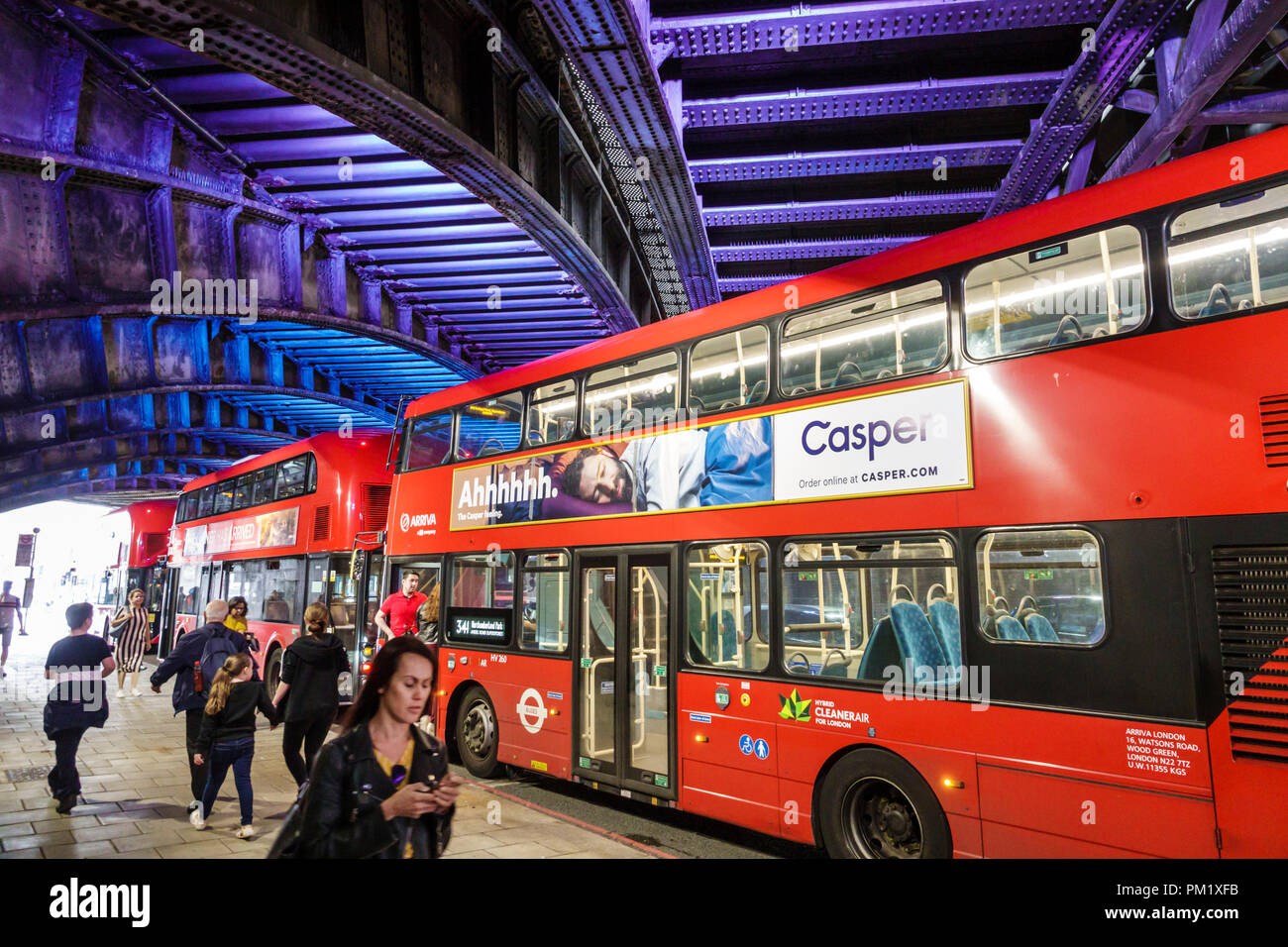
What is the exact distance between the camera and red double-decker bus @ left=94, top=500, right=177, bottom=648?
77.0 ft

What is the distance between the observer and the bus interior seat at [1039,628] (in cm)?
429

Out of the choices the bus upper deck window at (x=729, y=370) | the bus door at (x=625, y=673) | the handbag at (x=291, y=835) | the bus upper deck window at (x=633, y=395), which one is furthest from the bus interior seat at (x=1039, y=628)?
the handbag at (x=291, y=835)

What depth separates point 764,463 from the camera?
19.1 feet

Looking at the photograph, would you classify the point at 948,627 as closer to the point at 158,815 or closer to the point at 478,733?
the point at 478,733

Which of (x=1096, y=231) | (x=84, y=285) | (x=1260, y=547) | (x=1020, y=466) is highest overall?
(x=84, y=285)

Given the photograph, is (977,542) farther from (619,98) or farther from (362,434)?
(362,434)

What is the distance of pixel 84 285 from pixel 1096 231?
10.2 meters

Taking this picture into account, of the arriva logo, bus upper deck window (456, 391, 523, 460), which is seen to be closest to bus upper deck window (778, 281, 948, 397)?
bus upper deck window (456, 391, 523, 460)

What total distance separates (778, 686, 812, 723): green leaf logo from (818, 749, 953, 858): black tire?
392 mm

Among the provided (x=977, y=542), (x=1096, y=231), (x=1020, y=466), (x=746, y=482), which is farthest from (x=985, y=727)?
(x=1096, y=231)

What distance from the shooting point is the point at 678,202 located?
810cm

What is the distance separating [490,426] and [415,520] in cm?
192

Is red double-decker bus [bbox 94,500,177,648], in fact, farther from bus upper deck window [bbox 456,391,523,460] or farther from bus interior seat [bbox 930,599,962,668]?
bus interior seat [bbox 930,599,962,668]

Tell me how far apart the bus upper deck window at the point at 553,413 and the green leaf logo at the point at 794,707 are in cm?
346
